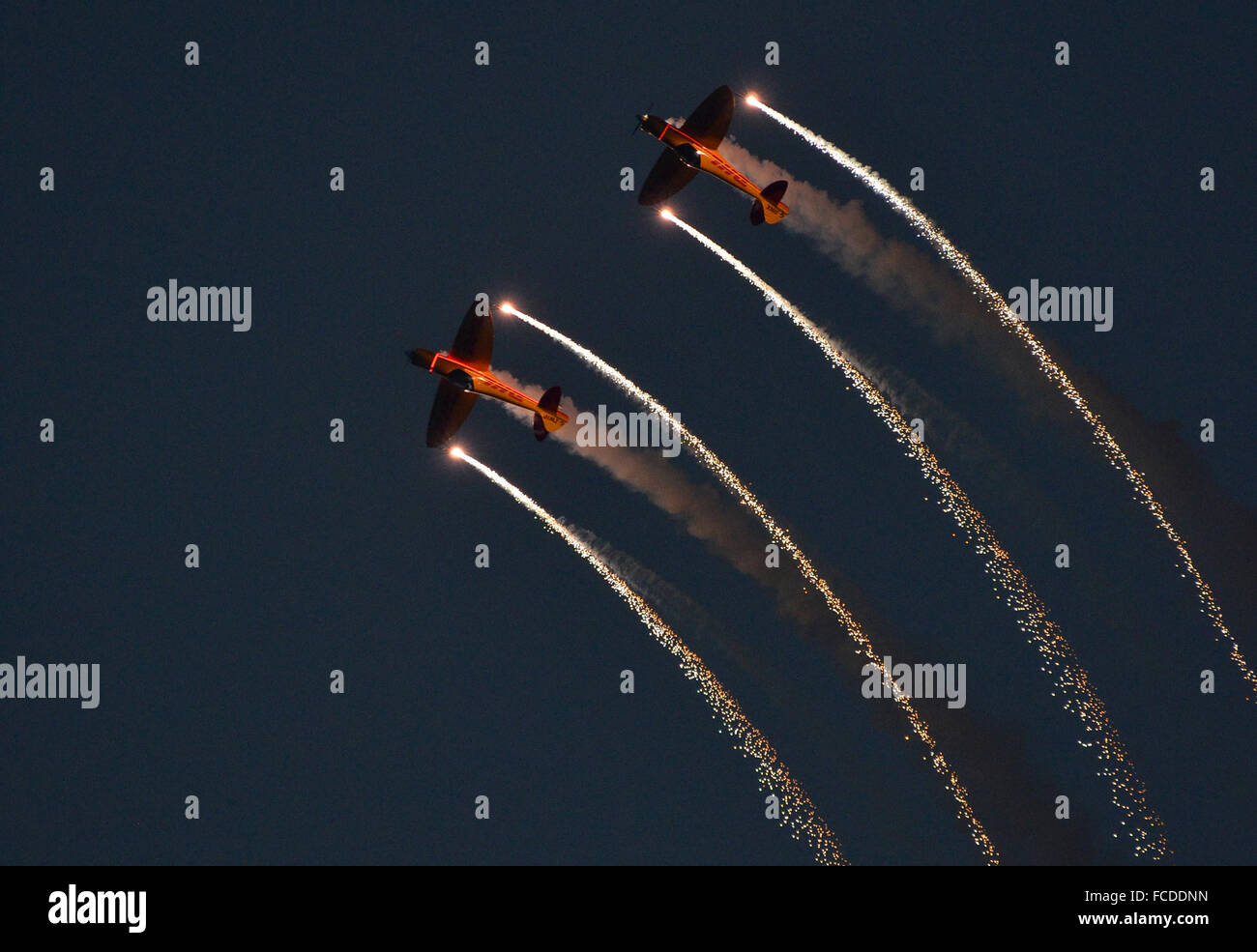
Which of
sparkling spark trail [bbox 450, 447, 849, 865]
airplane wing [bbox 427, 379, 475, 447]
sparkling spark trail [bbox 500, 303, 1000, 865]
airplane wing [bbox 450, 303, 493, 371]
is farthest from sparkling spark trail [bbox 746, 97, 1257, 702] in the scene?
sparkling spark trail [bbox 450, 447, 849, 865]

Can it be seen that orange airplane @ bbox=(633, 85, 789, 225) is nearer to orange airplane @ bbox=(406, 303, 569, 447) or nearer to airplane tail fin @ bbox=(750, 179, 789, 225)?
airplane tail fin @ bbox=(750, 179, 789, 225)

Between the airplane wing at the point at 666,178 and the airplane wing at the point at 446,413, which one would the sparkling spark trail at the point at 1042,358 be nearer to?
the airplane wing at the point at 666,178

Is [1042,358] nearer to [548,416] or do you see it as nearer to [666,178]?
[666,178]

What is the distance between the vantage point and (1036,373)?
4703 cm

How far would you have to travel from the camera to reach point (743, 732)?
4722 cm

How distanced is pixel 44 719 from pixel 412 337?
23904 millimetres

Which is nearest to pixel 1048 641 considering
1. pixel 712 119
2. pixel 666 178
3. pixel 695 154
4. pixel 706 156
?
pixel 706 156

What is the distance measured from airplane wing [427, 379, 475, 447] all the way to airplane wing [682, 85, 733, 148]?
520 inches

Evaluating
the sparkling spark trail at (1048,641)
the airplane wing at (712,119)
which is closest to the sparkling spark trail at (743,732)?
the sparkling spark trail at (1048,641)

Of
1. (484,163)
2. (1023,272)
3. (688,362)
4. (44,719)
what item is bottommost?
(44,719)

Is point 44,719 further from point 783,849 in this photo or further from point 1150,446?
point 1150,446
